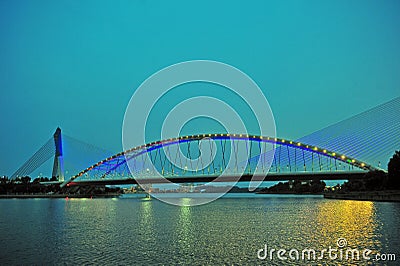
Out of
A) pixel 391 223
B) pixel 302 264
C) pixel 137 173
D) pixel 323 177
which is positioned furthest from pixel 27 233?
pixel 137 173

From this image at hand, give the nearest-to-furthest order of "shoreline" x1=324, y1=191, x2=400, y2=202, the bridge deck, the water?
1. the water
2. "shoreline" x1=324, y1=191, x2=400, y2=202
3. the bridge deck

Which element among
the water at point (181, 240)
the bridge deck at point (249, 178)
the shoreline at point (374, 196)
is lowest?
the water at point (181, 240)

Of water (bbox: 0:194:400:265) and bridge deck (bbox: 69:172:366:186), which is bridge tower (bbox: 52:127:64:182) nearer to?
A: bridge deck (bbox: 69:172:366:186)

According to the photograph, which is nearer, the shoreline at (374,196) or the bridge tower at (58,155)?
the shoreline at (374,196)

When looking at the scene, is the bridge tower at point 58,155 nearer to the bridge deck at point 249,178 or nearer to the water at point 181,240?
the bridge deck at point 249,178

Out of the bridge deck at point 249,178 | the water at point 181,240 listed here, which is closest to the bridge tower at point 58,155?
the bridge deck at point 249,178

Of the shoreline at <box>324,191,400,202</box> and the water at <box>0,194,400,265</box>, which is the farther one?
the shoreline at <box>324,191,400,202</box>

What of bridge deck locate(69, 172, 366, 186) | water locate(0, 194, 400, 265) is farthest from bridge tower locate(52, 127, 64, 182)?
water locate(0, 194, 400, 265)

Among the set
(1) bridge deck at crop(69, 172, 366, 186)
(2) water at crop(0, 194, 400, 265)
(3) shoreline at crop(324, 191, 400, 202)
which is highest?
(1) bridge deck at crop(69, 172, 366, 186)

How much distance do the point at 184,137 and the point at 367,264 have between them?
7772cm

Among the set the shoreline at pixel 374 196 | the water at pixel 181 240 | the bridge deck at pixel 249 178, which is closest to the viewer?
the water at pixel 181 240

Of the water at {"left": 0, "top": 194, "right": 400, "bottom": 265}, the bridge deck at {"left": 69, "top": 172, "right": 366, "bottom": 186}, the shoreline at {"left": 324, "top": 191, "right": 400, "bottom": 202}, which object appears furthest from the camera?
the bridge deck at {"left": 69, "top": 172, "right": 366, "bottom": 186}

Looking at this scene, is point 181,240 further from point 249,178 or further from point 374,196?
point 249,178

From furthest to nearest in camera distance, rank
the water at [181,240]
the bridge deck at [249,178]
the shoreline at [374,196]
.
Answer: the bridge deck at [249,178]
the shoreline at [374,196]
the water at [181,240]
